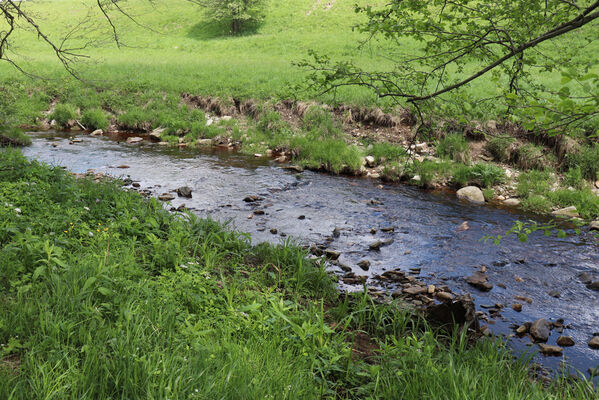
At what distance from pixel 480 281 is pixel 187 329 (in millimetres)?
4897

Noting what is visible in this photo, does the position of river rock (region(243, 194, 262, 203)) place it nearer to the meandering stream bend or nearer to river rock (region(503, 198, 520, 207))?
the meandering stream bend

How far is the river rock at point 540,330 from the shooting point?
5.14 metres

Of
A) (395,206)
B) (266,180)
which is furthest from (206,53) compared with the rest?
(395,206)

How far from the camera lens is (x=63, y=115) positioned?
18.9 meters

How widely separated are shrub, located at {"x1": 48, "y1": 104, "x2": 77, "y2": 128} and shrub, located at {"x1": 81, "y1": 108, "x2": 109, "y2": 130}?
49 cm

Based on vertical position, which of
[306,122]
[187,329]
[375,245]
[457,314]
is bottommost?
[375,245]

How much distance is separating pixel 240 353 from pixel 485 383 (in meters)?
2.08

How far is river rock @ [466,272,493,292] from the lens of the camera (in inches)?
253

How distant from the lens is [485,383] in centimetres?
338

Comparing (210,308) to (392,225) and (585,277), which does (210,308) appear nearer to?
(392,225)

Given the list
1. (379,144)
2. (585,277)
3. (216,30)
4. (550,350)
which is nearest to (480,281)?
(550,350)

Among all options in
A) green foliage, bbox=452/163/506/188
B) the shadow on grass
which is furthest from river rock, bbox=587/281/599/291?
the shadow on grass

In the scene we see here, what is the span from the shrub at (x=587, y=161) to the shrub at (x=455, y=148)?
9.69 feet

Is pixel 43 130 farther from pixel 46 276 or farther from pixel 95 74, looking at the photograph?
pixel 46 276
